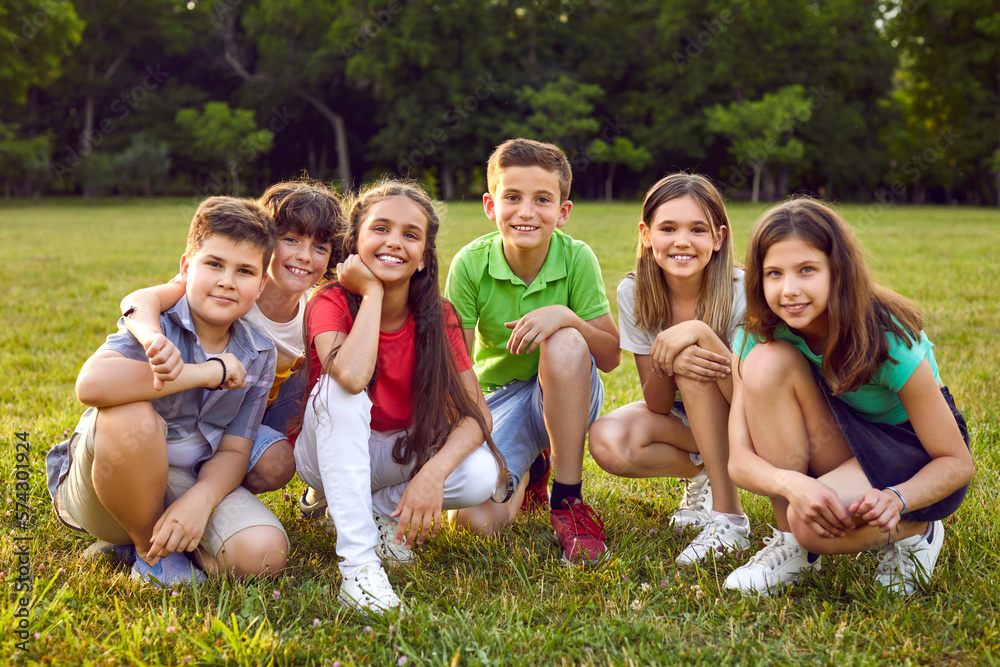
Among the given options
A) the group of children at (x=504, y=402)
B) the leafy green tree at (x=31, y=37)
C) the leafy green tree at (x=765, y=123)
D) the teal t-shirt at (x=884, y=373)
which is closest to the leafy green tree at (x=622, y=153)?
the leafy green tree at (x=765, y=123)

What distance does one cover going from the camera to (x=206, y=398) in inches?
96.4

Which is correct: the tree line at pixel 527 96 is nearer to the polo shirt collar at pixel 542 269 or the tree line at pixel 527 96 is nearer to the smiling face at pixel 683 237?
the polo shirt collar at pixel 542 269

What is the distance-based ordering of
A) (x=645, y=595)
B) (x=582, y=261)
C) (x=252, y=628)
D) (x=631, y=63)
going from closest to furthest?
(x=252, y=628) < (x=645, y=595) < (x=582, y=261) < (x=631, y=63)

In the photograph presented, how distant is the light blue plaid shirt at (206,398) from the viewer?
240 cm

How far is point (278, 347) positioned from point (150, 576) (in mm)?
880

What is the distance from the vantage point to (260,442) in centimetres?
263

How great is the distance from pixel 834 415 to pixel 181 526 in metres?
1.98

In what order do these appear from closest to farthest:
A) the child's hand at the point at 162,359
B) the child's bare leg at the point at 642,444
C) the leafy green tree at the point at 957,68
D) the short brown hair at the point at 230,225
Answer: the child's hand at the point at 162,359 < the short brown hair at the point at 230,225 < the child's bare leg at the point at 642,444 < the leafy green tree at the point at 957,68

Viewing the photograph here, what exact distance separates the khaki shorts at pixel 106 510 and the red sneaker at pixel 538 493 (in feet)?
3.29

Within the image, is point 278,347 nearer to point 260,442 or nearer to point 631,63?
point 260,442

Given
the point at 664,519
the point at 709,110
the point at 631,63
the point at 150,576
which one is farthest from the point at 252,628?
the point at 631,63

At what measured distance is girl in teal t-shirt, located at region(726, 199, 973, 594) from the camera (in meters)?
2.18

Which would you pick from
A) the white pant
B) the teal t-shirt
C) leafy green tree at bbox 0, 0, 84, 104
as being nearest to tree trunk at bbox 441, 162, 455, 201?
leafy green tree at bbox 0, 0, 84, 104

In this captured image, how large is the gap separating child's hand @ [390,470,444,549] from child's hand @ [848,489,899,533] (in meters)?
1.22
